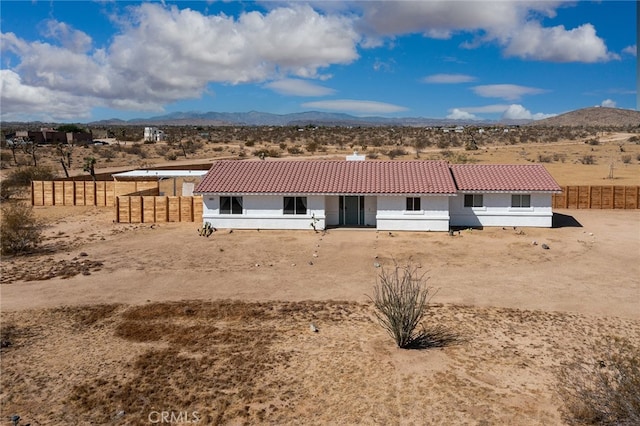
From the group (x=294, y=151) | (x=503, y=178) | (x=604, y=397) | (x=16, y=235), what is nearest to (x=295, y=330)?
(x=604, y=397)

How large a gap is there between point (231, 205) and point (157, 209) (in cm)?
484

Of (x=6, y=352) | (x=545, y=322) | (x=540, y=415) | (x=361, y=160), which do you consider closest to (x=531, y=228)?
(x=361, y=160)

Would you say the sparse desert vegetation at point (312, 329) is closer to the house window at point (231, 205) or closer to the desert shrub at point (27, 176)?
the house window at point (231, 205)

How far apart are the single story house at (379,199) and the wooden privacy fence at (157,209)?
2.00 meters

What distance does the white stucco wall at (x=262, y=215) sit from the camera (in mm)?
29328

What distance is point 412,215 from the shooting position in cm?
2905

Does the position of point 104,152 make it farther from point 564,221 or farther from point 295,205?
point 564,221

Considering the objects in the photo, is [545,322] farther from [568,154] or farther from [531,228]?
[568,154]

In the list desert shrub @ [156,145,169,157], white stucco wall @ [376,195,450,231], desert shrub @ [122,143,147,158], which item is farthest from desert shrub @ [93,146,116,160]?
white stucco wall @ [376,195,450,231]

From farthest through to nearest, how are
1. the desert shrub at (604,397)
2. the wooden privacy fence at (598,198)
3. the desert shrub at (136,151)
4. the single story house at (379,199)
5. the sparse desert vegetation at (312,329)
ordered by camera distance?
the desert shrub at (136,151)
the wooden privacy fence at (598,198)
the single story house at (379,199)
the sparse desert vegetation at (312,329)
the desert shrub at (604,397)

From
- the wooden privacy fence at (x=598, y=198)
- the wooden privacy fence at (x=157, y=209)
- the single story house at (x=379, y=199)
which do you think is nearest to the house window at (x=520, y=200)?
the single story house at (x=379, y=199)

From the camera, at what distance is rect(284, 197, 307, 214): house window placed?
96.7 feet

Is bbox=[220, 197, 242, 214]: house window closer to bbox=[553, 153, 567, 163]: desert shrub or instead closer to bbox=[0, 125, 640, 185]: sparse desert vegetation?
bbox=[0, 125, 640, 185]: sparse desert vegetation

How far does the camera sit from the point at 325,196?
29531 millimetres
